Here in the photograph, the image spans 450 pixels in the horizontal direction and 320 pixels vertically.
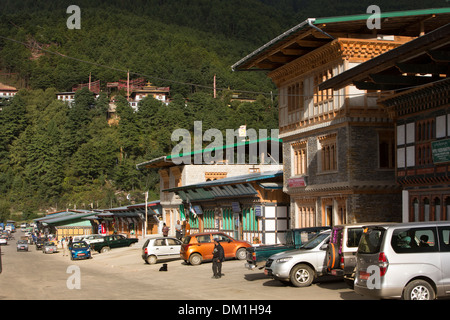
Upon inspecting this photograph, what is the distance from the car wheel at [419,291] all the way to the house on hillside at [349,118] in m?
15.0

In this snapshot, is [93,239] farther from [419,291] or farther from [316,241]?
[419,291]

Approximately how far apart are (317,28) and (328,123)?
16.5 ft

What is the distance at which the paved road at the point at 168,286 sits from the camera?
1984 centimetres

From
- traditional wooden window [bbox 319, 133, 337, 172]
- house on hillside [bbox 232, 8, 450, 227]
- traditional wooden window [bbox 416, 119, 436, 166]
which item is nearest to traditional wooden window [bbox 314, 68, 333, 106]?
house on hillside [bbox 232, 8, 450, 227]

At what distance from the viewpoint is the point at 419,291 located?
49.7ft

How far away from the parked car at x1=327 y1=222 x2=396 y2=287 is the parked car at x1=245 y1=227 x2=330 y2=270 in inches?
183

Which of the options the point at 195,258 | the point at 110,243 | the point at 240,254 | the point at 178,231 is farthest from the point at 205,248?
the point at 110,243

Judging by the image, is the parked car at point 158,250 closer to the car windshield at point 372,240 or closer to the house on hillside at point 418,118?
the house on hillside at point 418,118

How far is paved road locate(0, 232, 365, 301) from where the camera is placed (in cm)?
1984

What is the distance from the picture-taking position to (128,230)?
7456cm

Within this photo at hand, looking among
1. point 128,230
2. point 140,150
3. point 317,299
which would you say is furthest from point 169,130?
point 317,299

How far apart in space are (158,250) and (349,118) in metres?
13.3

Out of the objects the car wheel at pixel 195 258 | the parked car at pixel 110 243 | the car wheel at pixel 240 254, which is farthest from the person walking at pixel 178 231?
the car wheel at pixel 240 254

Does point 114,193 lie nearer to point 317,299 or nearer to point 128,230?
point 128,230
